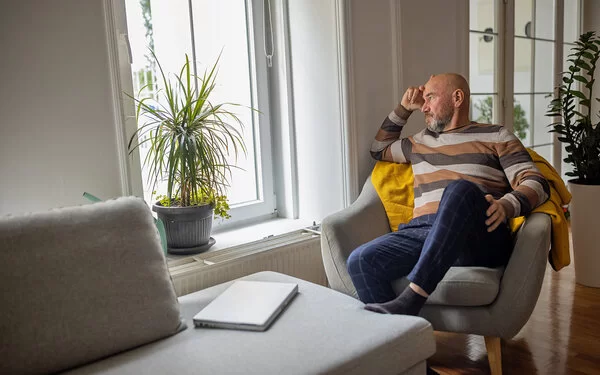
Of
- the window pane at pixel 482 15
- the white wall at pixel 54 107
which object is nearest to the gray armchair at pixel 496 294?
the white wall at pixel 54 107

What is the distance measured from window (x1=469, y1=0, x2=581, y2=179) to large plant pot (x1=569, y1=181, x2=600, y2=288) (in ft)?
3.04

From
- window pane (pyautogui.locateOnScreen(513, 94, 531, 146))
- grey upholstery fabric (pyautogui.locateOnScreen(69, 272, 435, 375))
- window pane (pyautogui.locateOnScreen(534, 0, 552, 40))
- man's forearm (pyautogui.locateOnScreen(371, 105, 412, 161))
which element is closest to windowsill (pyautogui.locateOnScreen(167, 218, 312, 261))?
man's forearm (pyautogui.locateOnScreen(371, 105, 412, 161))

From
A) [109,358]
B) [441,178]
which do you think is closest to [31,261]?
[109,358]

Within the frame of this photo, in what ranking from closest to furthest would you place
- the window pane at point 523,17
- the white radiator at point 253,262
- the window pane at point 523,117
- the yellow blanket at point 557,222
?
the yellow blanket at point 557,222
the white radiator at point 253,262
the window pane at point 523,17
the window pane at point 523,117

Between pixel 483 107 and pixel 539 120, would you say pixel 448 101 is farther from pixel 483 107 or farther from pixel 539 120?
pixel 539 120

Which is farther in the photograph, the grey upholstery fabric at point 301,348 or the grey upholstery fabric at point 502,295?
the grey upholstery fabric at point 502,295

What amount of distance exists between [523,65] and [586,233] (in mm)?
1627

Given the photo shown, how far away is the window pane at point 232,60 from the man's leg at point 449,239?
110 cm

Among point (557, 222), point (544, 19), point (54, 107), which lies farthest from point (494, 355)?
point (544, 19)

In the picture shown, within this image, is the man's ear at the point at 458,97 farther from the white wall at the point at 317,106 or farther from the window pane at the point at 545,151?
the window pane at the point at 545,151

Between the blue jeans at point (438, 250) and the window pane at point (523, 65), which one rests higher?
the window pane at point (523, 65)

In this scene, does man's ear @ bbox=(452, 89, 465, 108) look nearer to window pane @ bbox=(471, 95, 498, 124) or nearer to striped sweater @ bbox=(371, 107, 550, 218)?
striped sweater @ bbox=(371, 107, 550, 218)

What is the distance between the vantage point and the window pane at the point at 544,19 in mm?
4062

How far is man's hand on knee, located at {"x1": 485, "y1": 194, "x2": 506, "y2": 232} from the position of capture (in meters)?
1.84
